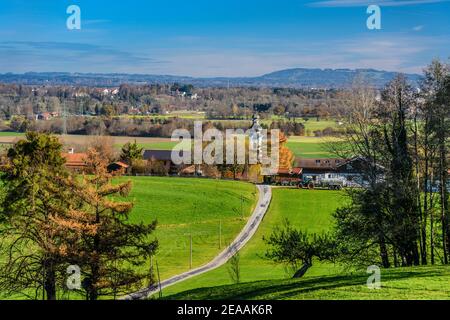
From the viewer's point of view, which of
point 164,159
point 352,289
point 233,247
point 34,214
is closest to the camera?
point 352,289

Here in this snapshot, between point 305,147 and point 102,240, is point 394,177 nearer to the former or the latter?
point 102,240

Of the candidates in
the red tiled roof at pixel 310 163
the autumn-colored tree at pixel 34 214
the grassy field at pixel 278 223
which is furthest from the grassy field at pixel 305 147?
the autumn-colored tree at pixel 34 214

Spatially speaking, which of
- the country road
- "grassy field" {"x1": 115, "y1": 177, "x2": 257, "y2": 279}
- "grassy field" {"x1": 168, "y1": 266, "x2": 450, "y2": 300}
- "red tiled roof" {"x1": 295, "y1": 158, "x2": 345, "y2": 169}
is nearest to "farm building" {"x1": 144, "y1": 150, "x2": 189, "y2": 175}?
"grassy field" {"x1": 115, "y1": 177, "x2": 257, "y2": 279}

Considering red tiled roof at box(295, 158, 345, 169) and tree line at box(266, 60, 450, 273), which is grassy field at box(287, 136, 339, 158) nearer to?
red tiled roof at box(295, 158, 345, 169)

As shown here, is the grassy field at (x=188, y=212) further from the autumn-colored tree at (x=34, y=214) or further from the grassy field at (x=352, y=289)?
the grassy field at (x=352, y=289)

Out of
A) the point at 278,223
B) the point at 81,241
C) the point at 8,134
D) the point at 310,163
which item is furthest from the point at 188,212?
the point at 8,134
